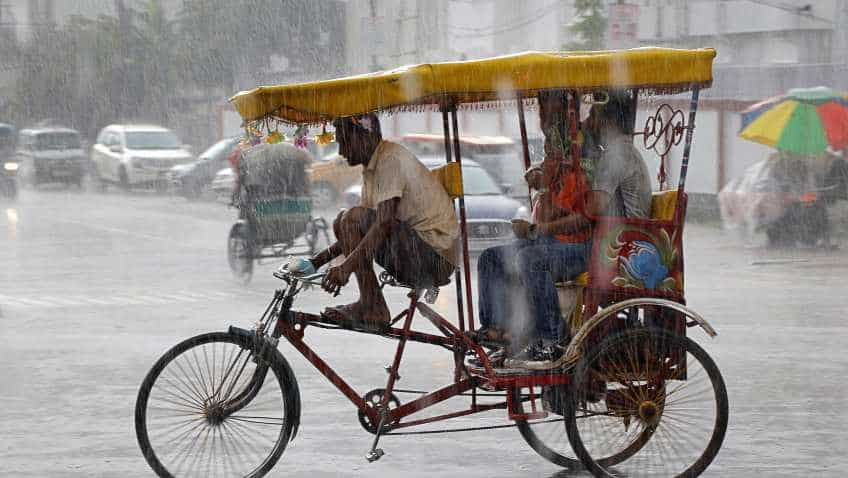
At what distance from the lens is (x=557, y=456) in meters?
6.05

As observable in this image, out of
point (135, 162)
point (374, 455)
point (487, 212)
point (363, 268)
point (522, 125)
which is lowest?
point (135, 162)

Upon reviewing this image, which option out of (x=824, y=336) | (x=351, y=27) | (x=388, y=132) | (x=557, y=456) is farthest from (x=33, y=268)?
(x=351, y=27)

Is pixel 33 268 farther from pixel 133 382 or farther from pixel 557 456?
pixel 557 456

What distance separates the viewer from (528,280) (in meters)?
5.70

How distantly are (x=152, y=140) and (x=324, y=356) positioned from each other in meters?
25.4

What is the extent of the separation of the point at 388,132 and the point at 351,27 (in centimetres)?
941

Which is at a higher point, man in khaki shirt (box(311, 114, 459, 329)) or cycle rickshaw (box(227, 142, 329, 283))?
man in khaki shirt (box(311, 114, 459, 329))

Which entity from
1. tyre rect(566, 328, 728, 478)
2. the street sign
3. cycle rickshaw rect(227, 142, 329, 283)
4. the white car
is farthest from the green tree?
tyre rect(566, 328, 728, 478)

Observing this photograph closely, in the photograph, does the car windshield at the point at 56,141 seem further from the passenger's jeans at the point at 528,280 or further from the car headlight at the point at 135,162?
the passenger's jeans at the point at 528,280

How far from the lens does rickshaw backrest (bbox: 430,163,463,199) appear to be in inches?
224

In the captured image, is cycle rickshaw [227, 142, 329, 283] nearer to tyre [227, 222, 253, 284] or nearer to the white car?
tyre [227, 222, 253, 284]

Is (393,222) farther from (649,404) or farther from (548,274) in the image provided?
(649,404)

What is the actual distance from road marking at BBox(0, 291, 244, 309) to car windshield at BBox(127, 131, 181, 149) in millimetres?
20619

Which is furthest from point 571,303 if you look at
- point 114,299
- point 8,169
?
point 8,169
